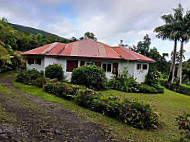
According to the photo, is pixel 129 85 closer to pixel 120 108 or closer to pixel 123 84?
pixel 123 84

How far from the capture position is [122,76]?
14.1 m

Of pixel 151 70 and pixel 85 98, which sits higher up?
pixel 151 70

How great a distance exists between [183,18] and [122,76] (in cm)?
1467

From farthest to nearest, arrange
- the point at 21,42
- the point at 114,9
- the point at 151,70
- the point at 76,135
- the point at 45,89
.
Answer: the point at 21,42 → the point at 151,70 → the point at 114,9 → the point at 45,89 → the point at 76,135

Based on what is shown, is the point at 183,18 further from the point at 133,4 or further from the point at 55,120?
the point at 55,120

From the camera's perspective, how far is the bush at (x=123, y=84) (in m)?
13.1

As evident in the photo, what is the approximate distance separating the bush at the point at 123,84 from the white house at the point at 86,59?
4.19 feet

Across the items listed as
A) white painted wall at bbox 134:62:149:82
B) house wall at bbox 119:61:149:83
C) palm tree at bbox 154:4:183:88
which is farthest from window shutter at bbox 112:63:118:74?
palm tree at bbox 154:4:183:88

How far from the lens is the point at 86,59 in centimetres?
1474

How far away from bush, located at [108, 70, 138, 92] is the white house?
1.28m

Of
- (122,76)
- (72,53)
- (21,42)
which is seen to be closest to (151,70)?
(122,76)

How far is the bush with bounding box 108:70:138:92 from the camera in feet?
42.9

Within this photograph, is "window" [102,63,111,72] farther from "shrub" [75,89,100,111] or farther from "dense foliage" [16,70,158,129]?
"shrub" [75,89,100,111]

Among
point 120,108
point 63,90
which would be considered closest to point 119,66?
point 63,90
